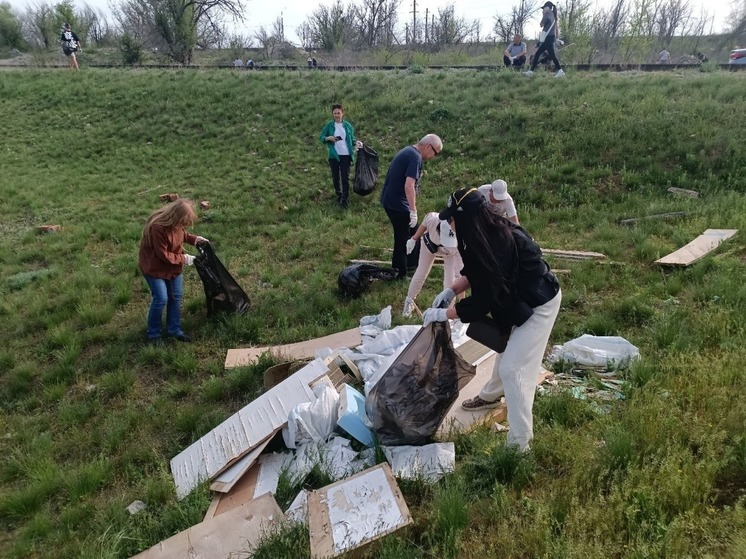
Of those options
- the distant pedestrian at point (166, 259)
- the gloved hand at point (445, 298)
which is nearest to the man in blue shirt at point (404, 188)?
the distant pedestrian at point (166, 259)

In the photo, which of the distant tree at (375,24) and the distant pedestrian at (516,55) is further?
→ the distant tree at (375,24)

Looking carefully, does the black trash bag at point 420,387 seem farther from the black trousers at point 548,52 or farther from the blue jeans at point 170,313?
the black trousers at point 548,52

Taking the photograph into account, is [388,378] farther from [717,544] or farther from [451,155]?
[451,155]

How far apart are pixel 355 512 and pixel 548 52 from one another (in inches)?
534

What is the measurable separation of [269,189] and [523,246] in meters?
7.72

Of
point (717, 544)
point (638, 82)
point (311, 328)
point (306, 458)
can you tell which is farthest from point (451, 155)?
point (717, 544)

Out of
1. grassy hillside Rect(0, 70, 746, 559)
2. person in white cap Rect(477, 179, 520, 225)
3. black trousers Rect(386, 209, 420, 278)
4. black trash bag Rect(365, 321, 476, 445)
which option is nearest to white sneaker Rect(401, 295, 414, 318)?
grassy hillside Rect(0, 70, 746, 559)

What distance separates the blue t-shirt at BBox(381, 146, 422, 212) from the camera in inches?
218

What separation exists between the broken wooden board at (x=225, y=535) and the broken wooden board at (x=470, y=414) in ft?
3.89

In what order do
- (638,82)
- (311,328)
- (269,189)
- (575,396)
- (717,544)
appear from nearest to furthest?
(717,544) < (575,396) < (311,328) < (269,189) < (638,82)

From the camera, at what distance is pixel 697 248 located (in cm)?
586

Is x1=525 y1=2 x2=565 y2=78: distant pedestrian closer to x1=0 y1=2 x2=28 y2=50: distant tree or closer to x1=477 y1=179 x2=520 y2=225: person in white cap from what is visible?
x1=477 y1=179 x2=520 y2=225: person in white cap

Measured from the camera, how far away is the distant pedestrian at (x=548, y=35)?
1243 centimetres

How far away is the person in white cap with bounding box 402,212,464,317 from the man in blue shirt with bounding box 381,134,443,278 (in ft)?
2.15
